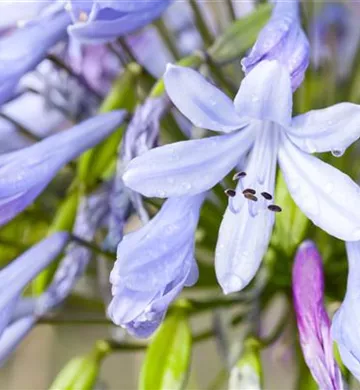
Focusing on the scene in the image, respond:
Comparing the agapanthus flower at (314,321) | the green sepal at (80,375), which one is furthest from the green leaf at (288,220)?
the green sepal at (80,375)

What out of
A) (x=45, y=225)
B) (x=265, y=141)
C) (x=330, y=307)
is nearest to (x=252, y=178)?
(x=265, y=141)

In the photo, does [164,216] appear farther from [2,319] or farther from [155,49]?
[155,49]

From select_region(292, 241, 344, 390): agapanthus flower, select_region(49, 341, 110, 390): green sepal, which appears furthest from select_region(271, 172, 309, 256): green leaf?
select_region(49, 341, 110, 390): green sepal

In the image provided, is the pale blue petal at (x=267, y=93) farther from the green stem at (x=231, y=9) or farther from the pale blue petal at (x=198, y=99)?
the green stem at (x=231, y=9)

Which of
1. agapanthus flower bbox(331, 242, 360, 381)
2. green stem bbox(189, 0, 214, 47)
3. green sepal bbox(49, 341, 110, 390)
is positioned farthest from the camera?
green stem bbox(189, 0, 214, 47)

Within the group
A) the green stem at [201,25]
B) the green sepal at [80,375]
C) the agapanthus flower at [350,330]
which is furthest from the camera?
the green stem at [201,25]

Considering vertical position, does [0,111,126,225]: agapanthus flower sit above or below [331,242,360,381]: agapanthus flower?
above

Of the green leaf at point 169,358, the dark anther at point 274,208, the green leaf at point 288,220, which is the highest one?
the dark anther at point 274,208

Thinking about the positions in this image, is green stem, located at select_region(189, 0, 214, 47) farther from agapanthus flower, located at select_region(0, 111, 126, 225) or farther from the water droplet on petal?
the water droplet on petal
